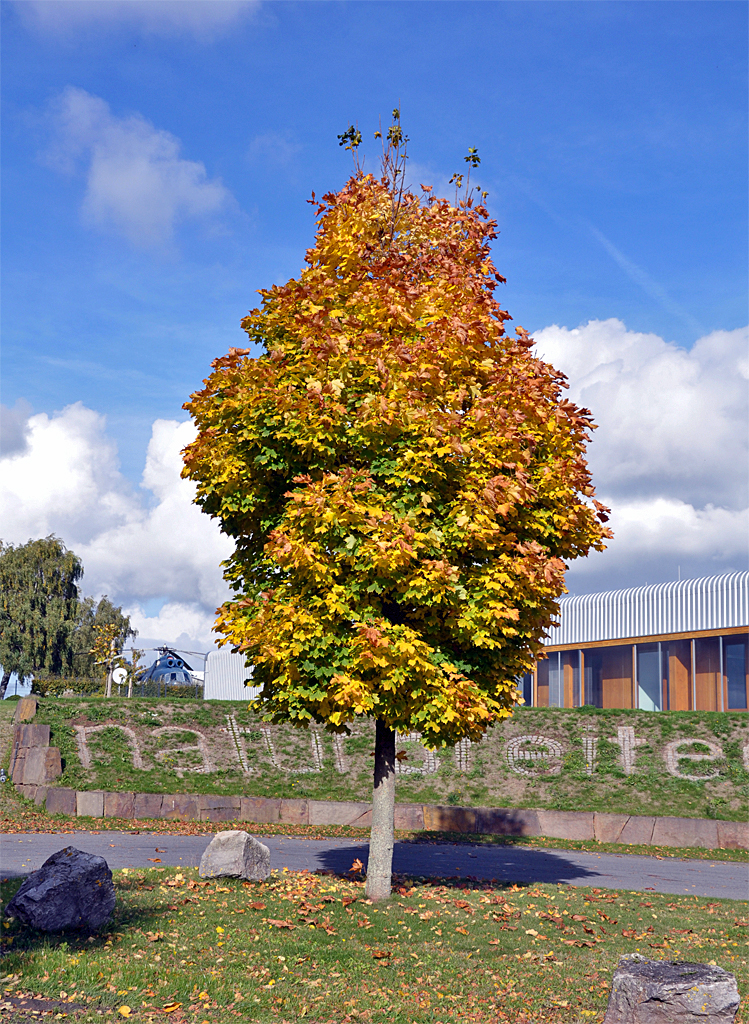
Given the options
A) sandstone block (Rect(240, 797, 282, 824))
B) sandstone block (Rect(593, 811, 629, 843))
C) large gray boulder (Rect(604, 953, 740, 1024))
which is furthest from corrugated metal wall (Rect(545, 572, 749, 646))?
large gray boulder (Rect(604, 953, 740, 1024))

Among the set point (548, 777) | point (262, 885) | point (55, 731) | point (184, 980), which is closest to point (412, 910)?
point (262, 885)

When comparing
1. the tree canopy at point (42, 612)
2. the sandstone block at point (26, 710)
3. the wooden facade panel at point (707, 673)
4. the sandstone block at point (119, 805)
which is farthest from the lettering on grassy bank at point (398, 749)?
the tree canopy at point (42, 612)

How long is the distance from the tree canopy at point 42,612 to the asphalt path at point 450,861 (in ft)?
117

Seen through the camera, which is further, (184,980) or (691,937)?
(691,937)

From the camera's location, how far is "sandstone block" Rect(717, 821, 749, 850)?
73.2 feet

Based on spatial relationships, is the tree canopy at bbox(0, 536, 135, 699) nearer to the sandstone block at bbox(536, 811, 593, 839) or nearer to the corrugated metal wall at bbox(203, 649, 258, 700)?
the corrugated metal wall at bbox(203, 649, 258, 700)

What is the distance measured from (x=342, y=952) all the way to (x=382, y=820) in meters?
3.41

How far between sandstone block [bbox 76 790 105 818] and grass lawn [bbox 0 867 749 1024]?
10332 mm

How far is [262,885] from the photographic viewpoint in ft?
41.0

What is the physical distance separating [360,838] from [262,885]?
926 cm

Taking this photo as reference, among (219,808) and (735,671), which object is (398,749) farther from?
(735,671)

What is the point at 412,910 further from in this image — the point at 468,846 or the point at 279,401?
the point at 468,846

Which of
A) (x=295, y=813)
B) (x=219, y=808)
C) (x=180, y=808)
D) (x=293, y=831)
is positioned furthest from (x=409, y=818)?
(x=180, y=808)

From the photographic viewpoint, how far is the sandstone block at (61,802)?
22609mm
